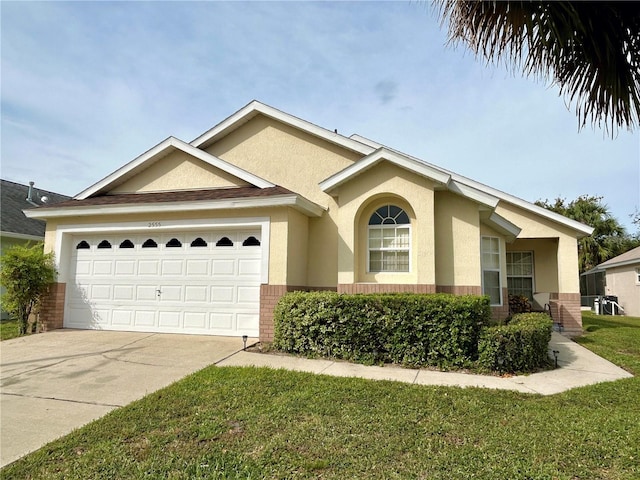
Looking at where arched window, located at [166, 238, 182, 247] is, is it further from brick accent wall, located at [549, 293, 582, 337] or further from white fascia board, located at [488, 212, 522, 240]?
brick accent wall, located at [549, 293, 582, 337]

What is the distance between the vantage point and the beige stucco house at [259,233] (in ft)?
32.9

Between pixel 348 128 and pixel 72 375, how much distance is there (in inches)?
487

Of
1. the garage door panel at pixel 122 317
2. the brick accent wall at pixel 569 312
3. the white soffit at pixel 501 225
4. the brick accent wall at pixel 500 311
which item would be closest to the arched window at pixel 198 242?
the garage door panel at pixel 122 317

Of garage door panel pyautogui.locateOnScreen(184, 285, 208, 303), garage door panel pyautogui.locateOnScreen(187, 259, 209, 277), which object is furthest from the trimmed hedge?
garage door panel pyautogui.locateOnScreen(187, 259, 209, 277)

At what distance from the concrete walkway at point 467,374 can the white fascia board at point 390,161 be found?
187 inches

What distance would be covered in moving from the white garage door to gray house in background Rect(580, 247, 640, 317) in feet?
68.1

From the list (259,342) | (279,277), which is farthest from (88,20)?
(259,342)

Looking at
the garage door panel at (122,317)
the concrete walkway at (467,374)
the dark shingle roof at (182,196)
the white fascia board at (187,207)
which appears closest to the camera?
the concrete walkway at (467,374)

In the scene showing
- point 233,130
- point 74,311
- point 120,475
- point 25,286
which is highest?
point 233,130

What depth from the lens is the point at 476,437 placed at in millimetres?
4418

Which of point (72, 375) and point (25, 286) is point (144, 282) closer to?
point (25, 286)

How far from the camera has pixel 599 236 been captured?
3155 centimetres

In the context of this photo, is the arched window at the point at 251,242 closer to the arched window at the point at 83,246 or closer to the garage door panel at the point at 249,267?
the garage door panel at the point at 249,267

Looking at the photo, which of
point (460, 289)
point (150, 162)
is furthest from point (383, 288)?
point (150, 162)
